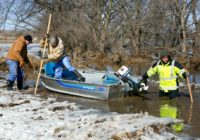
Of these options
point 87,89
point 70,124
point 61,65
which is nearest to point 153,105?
point 87,89

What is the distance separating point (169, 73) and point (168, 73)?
0.03 meters

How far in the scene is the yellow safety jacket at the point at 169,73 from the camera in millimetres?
12914

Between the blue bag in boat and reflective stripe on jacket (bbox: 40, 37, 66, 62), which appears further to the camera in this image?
the blue bag in boat

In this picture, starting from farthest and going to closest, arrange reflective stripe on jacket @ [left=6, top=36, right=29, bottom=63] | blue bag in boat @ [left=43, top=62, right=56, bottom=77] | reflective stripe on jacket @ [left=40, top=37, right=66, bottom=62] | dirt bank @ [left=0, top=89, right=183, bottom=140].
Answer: blue bag in boat @ [left=43, top=62, right=56, bottom=77] → reflective stripe on jacket @ [left=40, top=37, right=66, bottom=62] → reflective stripe on jacket @ [left=6, top=36, right=29, bottom=63] → dirt bank @ [left=0, top=89, right=183, bottom=140]

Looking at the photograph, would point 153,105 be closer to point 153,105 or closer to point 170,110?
point 153,105

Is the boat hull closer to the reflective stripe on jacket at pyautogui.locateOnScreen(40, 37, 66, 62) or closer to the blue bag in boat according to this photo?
the blue bag in boat

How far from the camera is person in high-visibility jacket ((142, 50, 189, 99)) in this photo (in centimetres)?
1291

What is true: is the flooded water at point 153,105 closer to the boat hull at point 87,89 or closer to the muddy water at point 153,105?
the muddy water at point 153,105

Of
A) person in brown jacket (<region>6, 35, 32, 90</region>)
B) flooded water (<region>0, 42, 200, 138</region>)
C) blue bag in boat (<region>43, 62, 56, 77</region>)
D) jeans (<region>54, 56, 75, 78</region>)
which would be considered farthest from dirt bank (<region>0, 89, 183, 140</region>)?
blue bag in boat (<region>43, 62, 56, 77</region>)

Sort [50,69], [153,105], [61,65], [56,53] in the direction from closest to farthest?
[153,105], [56,53], [61,65], [50,69]

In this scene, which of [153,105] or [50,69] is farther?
[50,69]

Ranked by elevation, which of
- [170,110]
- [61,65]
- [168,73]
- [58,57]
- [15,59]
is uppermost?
[58,57]

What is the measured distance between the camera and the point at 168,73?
42.4 ft

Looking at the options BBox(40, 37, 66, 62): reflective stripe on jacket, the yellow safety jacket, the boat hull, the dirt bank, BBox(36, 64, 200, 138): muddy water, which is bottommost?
the dirt bank
